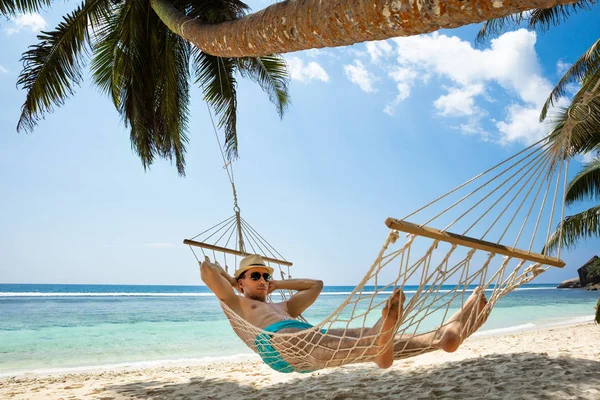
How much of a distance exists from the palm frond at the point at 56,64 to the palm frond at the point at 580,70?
3.99 m

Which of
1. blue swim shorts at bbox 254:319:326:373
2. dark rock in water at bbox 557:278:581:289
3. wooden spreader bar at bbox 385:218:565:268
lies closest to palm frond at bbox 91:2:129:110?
blue swim shorts at bbox 254:319:326:373

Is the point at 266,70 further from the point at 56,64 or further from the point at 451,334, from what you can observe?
the point at 451,334

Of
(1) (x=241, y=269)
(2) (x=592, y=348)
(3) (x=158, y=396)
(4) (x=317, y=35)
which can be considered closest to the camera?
(4) (x=317, y=35)

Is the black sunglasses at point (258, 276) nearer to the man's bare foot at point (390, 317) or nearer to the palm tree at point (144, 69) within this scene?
the man's bare foot at point (390, 317)

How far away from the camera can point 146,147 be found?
174 inches

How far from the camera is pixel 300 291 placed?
95.4 inches

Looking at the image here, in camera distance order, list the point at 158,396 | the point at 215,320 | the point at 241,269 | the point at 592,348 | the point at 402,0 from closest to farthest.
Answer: the point at 402,0 < the point at 241,269 < the point at 158,396 < the point at 592,348 < the point at 215,320

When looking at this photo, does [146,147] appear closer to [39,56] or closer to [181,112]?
[181,112]

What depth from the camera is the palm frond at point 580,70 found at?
14.5 feet

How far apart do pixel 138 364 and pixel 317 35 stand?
15.0 feet

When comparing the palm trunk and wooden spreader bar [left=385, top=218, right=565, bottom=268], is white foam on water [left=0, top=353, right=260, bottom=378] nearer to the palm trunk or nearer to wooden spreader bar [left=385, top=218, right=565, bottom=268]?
the palm trunk

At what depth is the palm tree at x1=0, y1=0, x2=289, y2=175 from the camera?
342 cm

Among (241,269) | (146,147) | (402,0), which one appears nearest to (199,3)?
(146,147)

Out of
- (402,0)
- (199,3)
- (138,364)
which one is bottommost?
(138,364)
